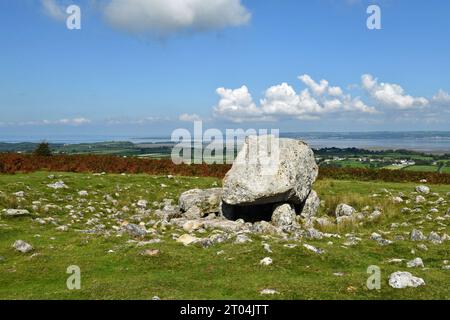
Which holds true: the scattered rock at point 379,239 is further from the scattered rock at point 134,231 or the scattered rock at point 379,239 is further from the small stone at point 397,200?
the scattered rock at point 134,231

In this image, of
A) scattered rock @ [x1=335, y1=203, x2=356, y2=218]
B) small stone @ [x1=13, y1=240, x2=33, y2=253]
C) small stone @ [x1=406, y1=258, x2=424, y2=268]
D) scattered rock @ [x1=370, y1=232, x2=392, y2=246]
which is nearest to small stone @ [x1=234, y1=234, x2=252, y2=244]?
scattered rock @ [x1=370, y1=232, x2=392, y2=246]

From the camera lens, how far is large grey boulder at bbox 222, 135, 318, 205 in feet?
84.7

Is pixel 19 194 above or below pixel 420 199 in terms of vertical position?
above

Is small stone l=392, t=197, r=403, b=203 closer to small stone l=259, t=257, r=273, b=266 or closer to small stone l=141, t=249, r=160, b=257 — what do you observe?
small stone l=259, t=257, r=273, b=266

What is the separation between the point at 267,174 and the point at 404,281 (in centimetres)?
1370

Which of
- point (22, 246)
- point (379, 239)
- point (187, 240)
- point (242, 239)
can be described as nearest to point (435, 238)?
point (379, 239)

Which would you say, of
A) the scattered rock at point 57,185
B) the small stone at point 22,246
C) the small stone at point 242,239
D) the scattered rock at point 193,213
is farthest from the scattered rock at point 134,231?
the scattered rock at point 57,185

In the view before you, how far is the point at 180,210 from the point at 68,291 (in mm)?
16451

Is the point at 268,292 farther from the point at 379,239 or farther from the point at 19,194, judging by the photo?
the point at 19,194

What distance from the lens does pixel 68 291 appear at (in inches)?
504

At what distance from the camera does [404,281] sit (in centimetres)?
1276

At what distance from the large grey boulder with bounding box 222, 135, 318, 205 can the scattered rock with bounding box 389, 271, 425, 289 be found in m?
13.0
